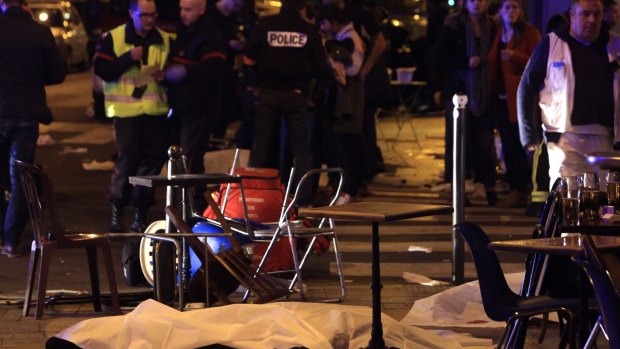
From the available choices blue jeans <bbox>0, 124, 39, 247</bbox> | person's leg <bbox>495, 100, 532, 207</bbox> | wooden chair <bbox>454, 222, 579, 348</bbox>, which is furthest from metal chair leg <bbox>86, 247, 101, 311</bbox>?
person's leg <bbox>495, 100, 532, 207</bbox>

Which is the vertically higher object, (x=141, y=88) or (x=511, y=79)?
(x=141, y=88)

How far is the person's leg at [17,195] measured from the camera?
1066cm

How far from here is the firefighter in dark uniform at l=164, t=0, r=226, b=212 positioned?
1159 cm

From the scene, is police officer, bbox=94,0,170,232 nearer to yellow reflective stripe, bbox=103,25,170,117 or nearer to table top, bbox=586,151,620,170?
yellow reflective stripe, bbox=103,25,170,117

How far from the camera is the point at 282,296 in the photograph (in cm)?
843

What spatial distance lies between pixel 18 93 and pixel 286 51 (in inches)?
114

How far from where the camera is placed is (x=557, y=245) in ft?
18.7

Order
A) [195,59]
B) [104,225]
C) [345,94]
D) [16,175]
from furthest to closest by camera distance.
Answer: [345,94] < [104,225] < [195,59] < [16,175]

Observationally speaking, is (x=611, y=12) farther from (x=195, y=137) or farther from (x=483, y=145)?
(x=195, y=137)

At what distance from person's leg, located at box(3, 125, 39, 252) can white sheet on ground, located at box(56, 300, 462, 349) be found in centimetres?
375

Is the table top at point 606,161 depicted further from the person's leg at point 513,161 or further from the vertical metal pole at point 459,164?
the person's leg at point 513,161

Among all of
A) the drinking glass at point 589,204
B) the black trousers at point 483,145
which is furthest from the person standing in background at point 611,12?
the drinking glass at point 589,204

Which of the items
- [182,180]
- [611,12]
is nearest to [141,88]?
[182,180]

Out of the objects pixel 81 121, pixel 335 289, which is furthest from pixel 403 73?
pixel 335 289
